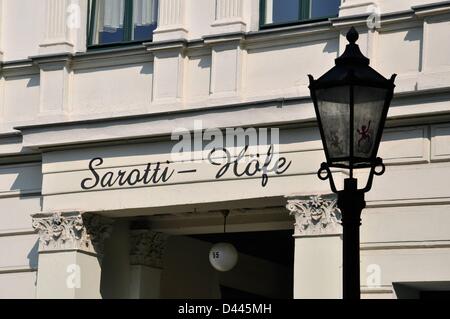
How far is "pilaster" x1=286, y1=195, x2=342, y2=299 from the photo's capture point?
51.9ft

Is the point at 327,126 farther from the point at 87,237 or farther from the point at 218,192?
the point at 87,237

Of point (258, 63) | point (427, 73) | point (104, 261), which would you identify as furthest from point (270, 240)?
point (427, 73)

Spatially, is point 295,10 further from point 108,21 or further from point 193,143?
point 108,21

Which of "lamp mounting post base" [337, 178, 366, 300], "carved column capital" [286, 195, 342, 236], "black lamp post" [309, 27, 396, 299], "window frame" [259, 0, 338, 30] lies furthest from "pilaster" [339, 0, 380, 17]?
"lamp mounting post base" [337, 178, 366, 300]

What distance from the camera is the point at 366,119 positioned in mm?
10484

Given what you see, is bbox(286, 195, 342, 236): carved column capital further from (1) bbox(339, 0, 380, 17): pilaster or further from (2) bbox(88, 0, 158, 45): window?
(2) bbox(88, 0, 158, 45): window

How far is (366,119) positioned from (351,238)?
923 mm

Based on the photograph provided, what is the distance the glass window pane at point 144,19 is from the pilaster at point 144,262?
2.74m

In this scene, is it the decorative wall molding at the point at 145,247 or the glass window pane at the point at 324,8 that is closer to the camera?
the glass window pane at the point at 324,8

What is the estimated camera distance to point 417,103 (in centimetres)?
1547

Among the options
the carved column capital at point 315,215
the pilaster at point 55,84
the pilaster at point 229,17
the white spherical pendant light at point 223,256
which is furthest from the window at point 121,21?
the carved column capital at point 315,215

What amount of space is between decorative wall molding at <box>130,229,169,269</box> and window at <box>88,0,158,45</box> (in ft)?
8.89

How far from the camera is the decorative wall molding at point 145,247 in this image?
18.9 m

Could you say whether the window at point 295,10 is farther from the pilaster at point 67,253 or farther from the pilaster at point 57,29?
the pilaster at point 67,253
